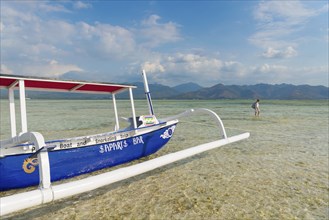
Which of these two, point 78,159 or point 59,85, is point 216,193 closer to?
point 78,159

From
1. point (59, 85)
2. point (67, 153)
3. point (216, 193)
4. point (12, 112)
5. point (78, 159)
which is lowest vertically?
point (216, 193)

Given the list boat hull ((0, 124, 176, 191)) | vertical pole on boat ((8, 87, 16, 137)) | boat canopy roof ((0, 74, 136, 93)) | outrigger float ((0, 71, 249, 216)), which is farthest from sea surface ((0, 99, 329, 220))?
boat canopy roof ((0, 74, 136, 93))

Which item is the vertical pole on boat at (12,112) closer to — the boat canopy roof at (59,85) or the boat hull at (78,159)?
the boat canopy roof at (59,85)

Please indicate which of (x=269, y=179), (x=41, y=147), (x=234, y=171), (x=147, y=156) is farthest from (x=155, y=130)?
(x=41, y=147)

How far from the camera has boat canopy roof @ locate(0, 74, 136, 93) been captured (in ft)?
18.3

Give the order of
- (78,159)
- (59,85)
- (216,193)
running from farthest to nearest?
(59,85) < (78,159) < (216,193)

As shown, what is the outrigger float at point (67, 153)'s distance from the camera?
122 inches

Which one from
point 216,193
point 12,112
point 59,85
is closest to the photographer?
point 216,193

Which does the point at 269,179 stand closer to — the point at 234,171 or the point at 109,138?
the point at 234,171

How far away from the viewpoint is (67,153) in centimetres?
616

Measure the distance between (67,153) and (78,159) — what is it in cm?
46

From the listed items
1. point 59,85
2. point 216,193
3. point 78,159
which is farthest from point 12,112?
point 216,193

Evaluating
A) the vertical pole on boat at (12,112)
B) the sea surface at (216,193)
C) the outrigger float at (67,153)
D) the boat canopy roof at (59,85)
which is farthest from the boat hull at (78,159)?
the boat canopy roof at (59,85)

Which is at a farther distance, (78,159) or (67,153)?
(78,159)
